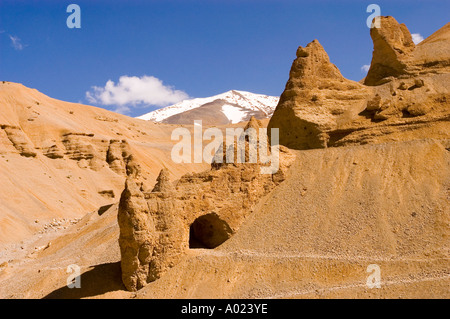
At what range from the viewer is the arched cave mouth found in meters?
21.0

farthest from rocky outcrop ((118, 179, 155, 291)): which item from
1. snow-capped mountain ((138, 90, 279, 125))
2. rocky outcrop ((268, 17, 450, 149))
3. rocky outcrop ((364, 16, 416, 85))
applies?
snow-capped mountain ((138, 90, 279, 125))

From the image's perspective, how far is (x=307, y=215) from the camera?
20516 mm

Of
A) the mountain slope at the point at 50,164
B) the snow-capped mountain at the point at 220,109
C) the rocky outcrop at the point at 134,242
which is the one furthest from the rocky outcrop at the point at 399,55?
the snow-capped mountain at the point at 220,109

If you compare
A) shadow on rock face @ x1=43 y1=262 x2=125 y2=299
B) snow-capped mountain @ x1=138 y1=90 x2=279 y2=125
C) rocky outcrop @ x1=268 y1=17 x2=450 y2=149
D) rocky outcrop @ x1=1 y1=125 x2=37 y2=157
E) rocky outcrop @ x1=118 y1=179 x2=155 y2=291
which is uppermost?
snow-capped mountain @ x1=138 y1=90 x2=279 y2=125

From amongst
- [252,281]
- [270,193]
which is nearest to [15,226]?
[270,193]

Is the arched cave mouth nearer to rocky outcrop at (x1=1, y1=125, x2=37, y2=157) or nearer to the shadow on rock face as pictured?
the shadow on rock face

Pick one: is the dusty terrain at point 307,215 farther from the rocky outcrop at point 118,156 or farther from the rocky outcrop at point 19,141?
the rocky outcrop at point 118,156

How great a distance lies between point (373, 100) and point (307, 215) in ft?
29.3

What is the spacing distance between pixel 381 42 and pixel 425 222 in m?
16.4

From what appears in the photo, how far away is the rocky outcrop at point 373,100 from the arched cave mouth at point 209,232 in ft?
25.8

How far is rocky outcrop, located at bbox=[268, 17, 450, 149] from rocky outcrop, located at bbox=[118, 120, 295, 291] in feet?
10.2

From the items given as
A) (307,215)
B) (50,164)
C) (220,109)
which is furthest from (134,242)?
(220,109)

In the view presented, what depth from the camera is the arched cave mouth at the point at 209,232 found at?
21.0 m

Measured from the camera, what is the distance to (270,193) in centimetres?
2292
